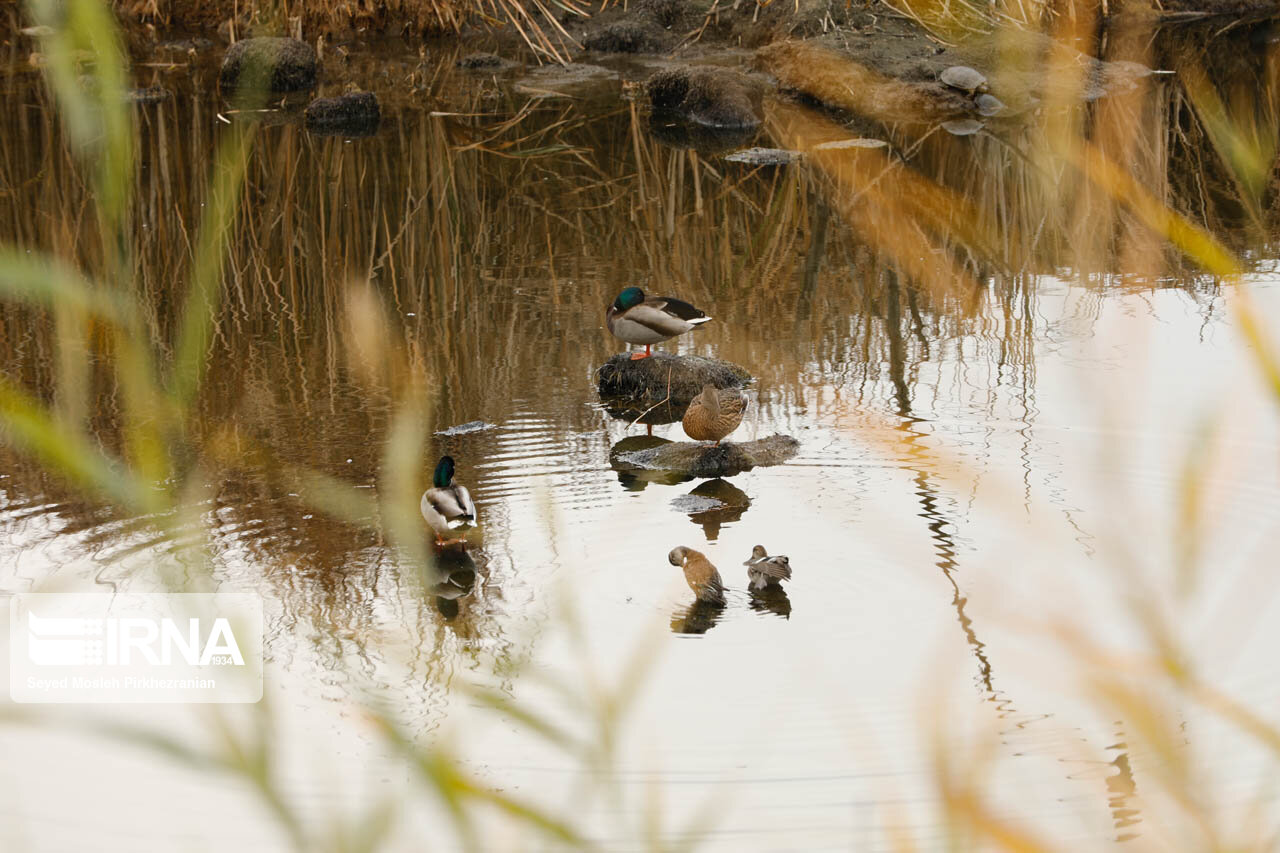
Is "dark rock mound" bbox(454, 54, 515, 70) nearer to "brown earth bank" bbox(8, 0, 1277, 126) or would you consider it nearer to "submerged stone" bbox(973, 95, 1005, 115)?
"brown earth bank" bbox(8, 0, 1277, 126)

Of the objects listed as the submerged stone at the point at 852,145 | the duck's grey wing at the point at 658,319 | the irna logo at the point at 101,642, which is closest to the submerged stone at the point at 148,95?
the submerged stone at the point at 852,145

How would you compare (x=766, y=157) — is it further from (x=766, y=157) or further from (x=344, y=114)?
(x=344, y=114)

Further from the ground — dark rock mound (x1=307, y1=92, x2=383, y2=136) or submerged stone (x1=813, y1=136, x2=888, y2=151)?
submerged stone (x1=813, y1=136, x2=888, y2=151)

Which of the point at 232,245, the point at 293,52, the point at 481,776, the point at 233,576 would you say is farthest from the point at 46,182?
the point at 481,776

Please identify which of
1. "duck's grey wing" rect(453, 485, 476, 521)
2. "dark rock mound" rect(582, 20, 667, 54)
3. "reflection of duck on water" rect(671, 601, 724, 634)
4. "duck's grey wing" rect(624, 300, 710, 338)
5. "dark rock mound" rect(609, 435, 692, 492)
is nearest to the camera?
"reflection of duck on water" rect(671, 601, 724, 634)

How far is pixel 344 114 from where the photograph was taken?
15.2m

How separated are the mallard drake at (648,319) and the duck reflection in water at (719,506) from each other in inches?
59.5

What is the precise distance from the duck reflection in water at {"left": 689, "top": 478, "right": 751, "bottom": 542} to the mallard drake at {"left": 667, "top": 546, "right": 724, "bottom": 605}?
2.09ft

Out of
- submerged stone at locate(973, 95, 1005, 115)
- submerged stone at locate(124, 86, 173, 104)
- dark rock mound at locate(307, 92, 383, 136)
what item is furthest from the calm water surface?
submerged stone at locate(124, 86, 173, 104)

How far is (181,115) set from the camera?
619 inches

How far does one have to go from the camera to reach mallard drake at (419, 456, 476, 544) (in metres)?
5.55

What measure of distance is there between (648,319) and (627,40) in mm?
12058

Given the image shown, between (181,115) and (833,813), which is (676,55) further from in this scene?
(833,813)

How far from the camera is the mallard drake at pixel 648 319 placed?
7.83 m
